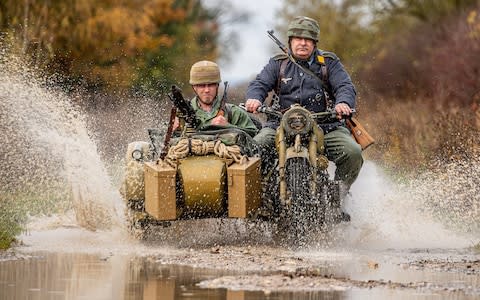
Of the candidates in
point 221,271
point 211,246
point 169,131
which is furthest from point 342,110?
point 221,271

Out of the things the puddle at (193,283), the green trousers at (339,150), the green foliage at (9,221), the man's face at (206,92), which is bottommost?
the puddle at (193,283)

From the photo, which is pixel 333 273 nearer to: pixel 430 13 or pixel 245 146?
pixel 245 146

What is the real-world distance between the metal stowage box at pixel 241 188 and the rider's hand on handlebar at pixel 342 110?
4.07 ft

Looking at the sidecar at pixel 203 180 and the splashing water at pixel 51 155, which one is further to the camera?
the splashing water at pixel 51 155

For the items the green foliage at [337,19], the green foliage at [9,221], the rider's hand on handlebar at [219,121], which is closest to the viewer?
the green foliage at [9,221]

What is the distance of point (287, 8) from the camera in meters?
63.8

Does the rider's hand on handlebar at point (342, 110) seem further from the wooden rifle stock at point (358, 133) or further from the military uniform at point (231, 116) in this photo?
the military uniform at point (231, 116)

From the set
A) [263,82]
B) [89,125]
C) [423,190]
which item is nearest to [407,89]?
[89,125]

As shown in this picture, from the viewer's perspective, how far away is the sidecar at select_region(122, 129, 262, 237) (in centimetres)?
1558

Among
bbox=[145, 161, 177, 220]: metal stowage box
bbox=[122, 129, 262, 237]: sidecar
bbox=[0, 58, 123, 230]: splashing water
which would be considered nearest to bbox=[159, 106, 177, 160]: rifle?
bbox=[122, 129, 262, 237]: sidecar

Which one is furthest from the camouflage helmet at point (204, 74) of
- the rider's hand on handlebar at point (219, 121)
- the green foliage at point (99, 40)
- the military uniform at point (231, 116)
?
the green foliage at point (99, 40)

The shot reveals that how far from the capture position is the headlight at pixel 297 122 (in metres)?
16.0

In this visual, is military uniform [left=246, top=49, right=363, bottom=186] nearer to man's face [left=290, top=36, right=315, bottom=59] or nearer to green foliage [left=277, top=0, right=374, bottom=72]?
man's face [left=290, top=36, right=315, bottom=59]

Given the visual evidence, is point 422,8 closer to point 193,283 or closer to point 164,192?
point 164,192
